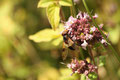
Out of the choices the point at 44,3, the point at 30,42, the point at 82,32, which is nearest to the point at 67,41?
the point at 82,32

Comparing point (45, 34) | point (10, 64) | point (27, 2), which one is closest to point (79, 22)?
point (45, 34)

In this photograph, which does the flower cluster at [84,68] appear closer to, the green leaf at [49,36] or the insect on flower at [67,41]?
the insect on flower at [67,41]

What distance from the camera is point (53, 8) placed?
170cm

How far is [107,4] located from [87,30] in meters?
2.02

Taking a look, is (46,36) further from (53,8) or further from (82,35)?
(82,35)

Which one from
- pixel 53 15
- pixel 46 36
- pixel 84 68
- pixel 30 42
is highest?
pixel 53 15

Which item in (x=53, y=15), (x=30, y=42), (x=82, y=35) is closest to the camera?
(x=82, y=35)

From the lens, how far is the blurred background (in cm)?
322

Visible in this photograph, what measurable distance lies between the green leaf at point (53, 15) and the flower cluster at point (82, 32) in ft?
0.30

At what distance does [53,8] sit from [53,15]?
7cm

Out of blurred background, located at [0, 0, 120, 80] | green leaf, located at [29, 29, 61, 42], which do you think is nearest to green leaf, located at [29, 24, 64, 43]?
green leaf, located at [29, 29, 61, 42]

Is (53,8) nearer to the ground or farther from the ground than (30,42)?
farther from the ground

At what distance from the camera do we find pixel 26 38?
364 centimetres

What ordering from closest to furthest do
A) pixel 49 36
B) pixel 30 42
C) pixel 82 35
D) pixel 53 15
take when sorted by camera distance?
pixel 82 35 → pixel 53 15 → pixel 49 36 → pixel 30 42
